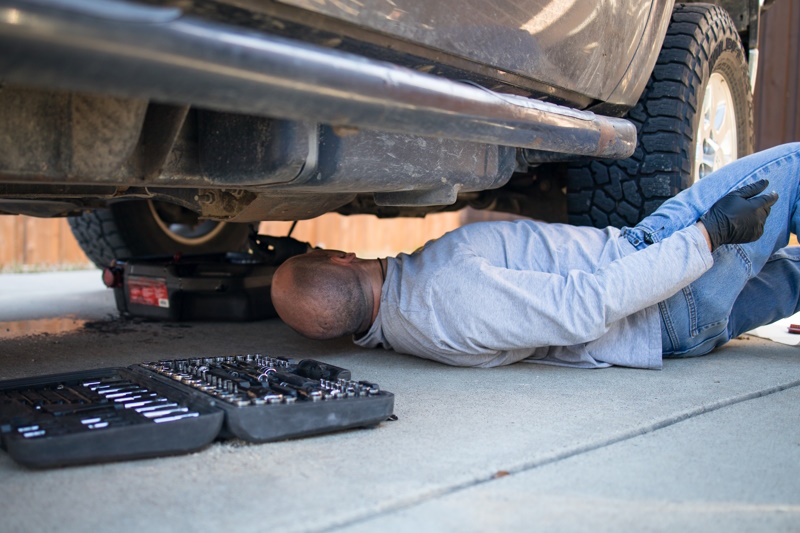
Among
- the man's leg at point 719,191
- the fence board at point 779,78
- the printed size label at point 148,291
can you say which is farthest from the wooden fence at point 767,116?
the man's leg at point 719,191

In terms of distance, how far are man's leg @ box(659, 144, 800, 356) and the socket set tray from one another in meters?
0.99

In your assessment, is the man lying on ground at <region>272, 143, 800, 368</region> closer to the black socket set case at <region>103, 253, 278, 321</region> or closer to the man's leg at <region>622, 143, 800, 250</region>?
the man's leg at <region>622, 143, 800, 250</region>

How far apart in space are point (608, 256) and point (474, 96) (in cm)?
91

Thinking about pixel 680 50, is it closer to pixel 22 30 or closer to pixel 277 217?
pixel 277 217

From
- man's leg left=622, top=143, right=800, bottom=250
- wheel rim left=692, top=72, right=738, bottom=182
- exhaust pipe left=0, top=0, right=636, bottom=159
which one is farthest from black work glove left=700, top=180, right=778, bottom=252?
exhaust pipe left=0, top=0, right=636, bottom=159

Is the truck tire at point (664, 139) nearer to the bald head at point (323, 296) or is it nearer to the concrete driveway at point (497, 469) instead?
the concrete driveway at point (497, 469)

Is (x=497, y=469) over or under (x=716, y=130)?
under

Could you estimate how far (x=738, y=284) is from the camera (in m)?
2.00

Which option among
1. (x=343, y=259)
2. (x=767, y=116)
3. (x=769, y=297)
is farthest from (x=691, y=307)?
(x=767, y=116)

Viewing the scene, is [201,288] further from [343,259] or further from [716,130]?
[716,130]

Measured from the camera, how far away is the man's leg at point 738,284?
6.51ft

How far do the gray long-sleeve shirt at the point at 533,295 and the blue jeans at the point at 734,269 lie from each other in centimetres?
9

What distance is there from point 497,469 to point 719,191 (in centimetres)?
133

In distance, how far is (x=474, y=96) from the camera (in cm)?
130
